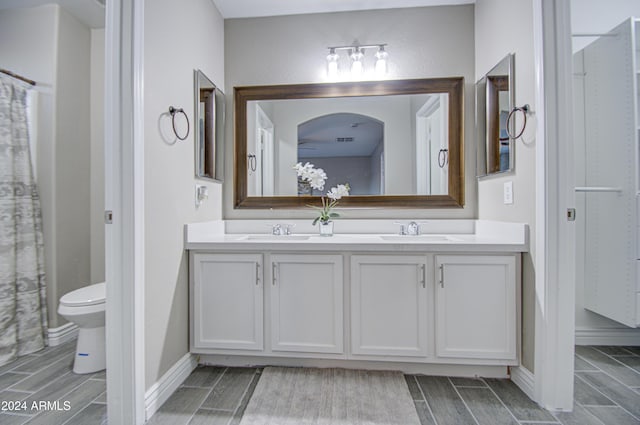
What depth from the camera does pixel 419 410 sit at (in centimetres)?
144

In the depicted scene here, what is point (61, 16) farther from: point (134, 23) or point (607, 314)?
point (607, 314)

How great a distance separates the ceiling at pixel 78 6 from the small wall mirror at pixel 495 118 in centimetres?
279

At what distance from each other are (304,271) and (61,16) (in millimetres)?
2597

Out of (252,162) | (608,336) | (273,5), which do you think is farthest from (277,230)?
(608,336)

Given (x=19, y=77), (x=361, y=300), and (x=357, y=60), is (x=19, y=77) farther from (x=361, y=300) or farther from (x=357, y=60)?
(x=361, y=300)

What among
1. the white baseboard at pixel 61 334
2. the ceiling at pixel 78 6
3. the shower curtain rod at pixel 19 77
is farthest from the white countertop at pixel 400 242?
the ceiling at pixel 78 6

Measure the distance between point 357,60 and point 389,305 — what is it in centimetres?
170

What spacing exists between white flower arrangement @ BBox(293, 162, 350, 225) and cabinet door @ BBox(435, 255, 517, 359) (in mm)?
823

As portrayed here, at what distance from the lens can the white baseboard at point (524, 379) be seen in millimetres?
1512

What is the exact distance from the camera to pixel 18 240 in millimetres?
2004

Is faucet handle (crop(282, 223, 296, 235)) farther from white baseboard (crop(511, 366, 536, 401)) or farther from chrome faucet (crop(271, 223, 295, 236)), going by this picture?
white baseboard (crop(511, 366, 536, 401))

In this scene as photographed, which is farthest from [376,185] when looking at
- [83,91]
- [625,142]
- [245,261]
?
[83,91]

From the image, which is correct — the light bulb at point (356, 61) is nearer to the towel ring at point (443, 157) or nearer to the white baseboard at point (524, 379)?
the towel ring at point (443, 157)

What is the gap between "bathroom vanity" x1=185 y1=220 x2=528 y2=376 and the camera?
163 centimetres
